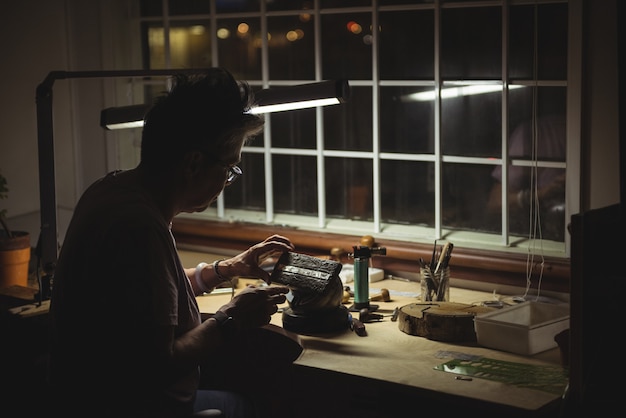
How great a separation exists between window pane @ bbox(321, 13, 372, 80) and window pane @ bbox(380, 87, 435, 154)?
0.53 ft

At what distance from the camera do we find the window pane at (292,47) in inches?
166

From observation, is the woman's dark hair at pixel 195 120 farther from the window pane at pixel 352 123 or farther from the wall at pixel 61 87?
the wall at pixel 61 87

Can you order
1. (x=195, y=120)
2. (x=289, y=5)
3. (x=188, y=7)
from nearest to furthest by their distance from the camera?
(x=195, y=120) → (x=289, y=5) → (x=188, y=7)

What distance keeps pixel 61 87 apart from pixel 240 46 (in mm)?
1040

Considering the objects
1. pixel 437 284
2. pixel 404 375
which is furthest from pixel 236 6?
pixel 404 375

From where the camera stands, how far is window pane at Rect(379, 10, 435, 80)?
12.6ft

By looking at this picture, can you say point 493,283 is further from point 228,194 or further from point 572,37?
point 228,194

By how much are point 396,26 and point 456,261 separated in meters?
1.06

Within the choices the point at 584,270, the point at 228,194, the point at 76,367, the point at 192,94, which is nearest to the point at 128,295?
the point at 76,367

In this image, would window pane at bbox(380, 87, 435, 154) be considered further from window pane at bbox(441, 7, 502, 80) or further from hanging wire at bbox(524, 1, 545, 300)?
hanging wire at bbox(524, 1, 545, 300)

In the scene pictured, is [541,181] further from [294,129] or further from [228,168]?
[228,168]

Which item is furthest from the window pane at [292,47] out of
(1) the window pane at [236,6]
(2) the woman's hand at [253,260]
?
(2) the woman's hand at [253,260]

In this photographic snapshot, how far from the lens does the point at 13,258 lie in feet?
13.1

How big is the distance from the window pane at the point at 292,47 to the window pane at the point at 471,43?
71cm
